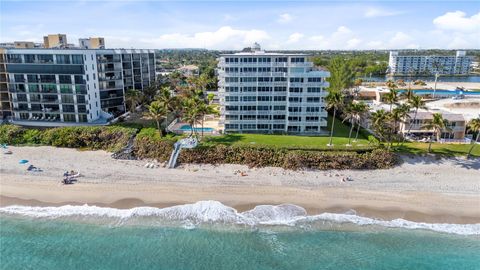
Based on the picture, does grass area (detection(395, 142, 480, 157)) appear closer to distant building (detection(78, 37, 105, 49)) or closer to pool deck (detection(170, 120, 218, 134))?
pool deck (detection(170, 120, 218, 134))

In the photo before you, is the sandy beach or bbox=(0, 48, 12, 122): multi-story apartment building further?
bbox=(0, 48, 12, 122): multi-story apartment building

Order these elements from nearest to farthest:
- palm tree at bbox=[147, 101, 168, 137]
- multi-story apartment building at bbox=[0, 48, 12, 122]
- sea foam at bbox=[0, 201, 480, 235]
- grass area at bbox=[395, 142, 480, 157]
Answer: sea foam at bbox=[0, 201, 480, 235], grass area at bbox=[395, 142, 480, 157], palm tree at bbox=[147, 101, 168, 137], multi-story apartment building at bbox=[0, 48, 12, 122]

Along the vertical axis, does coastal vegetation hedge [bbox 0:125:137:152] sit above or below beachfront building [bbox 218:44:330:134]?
below

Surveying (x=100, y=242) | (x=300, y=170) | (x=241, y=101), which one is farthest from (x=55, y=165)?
(x=300, y=170)

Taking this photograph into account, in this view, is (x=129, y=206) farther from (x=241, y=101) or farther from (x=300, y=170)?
(x=241, y=101)

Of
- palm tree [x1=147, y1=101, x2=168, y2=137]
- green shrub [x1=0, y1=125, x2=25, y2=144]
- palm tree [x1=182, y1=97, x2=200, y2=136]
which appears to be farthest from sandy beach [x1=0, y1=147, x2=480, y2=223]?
green shrub [x1=0, y1=125, x2=25, y2=144]

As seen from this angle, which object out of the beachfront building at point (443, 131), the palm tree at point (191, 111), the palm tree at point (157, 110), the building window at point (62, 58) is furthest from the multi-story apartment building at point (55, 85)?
the beachfront building at point (443, 131)

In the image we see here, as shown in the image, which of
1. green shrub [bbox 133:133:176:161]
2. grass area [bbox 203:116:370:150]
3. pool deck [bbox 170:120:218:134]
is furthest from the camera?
pool deck [bbox 170:120:218:134]
